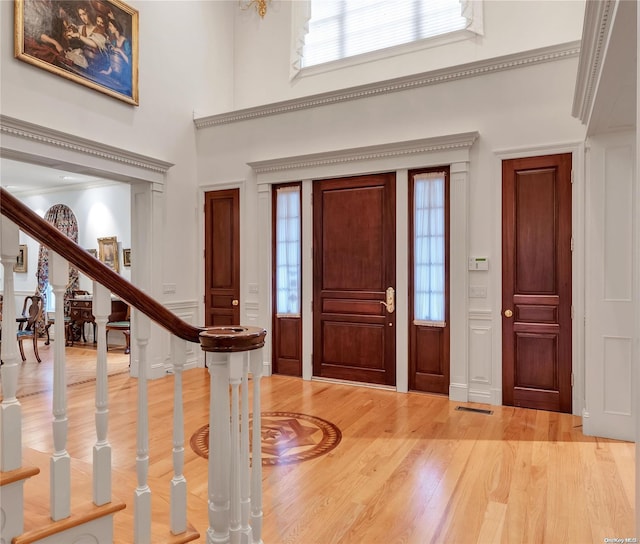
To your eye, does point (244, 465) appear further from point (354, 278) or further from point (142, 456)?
point (354, 278)

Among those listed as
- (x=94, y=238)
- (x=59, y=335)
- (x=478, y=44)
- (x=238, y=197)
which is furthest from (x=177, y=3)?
(x=59, y=335)

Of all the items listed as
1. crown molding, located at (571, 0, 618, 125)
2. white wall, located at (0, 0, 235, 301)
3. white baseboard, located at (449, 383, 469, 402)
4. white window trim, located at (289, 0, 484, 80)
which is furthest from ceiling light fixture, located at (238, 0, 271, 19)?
white baseboard, located at (449, 383, 469, 402)

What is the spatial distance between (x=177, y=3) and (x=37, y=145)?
2943 millimetres

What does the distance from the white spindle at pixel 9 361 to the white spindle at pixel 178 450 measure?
50 cm

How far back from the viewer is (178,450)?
1673 millimetres

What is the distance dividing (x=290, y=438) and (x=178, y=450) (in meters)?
2.01

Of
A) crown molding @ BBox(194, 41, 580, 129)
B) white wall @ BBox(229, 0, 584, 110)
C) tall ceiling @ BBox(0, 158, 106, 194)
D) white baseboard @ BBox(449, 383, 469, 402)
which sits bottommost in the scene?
white baseboard @ BBox(449, 383, 469, 402)

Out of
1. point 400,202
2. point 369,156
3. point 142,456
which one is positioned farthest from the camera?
point 369,156

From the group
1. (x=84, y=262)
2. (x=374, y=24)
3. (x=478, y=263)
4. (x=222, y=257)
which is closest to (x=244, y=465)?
(x=84, y=262)

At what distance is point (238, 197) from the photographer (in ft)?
19.2

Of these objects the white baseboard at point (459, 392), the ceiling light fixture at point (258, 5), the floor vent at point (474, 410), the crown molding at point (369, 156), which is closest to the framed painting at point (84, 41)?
the crown molding at point (369, 156)

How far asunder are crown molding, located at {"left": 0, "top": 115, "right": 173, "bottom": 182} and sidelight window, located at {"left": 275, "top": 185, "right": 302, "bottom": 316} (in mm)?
1605

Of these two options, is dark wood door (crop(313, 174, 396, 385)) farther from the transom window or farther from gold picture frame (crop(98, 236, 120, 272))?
gold picture frame (crop(98, 236, 120, 272))

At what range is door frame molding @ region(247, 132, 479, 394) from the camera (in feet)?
15.0
